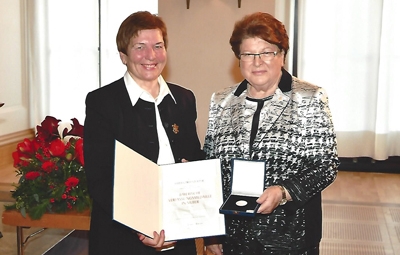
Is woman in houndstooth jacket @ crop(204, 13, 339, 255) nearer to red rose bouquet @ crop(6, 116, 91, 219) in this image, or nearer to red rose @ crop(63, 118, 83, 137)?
red rose bouquet @ crop(6, 116, 91, 219)

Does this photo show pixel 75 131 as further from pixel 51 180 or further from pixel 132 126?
pixel 132 126

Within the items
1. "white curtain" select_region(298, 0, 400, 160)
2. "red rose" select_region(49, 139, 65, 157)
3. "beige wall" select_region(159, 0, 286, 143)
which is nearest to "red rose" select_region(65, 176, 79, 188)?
"red rose" select_region(49, 139, 65, 157)

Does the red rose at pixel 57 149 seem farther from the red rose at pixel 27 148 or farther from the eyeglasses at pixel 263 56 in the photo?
the eyeglasses at pixel 263 56

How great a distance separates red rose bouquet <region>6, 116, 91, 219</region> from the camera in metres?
2.73

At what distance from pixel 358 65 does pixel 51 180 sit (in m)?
4.33

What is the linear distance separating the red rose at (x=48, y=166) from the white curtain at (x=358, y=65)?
4.02 meters

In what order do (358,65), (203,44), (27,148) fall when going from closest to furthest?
(27,148)
(203,44)
(358,65)

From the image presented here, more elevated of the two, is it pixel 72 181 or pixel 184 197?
pixel 184 197

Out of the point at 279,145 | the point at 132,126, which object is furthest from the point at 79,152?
the point at 279,145

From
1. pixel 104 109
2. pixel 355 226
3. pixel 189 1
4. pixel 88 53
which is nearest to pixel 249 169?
pixel 104 109

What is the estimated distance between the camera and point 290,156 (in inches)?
76.3

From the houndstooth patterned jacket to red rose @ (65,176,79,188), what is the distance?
0.95 metres

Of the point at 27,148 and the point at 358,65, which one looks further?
the point at 358,65

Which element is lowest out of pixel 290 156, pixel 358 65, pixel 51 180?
pixel 51 180
